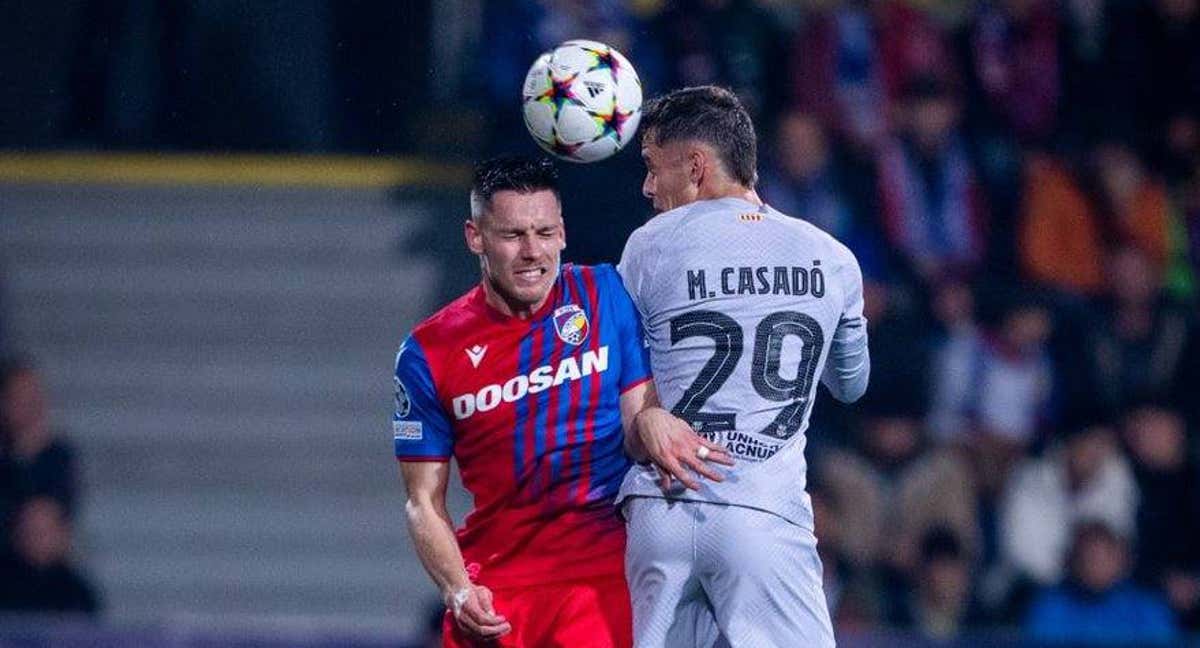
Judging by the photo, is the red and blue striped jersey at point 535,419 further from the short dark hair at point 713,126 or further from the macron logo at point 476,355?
the short dark hair at point 713,126

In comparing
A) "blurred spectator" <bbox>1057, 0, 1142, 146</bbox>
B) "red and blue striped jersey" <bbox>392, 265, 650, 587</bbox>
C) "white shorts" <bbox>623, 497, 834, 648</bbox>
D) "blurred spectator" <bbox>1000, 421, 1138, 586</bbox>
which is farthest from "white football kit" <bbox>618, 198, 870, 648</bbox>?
"blurred spectator" <bbox>1057, 0, 1142, 146</bbox>

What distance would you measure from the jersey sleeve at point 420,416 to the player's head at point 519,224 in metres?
0.30

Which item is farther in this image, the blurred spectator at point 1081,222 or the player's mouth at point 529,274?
the blurred spectator at point 1081,222

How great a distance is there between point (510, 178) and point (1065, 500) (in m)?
5.08

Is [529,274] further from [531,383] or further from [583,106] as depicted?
[583,106]

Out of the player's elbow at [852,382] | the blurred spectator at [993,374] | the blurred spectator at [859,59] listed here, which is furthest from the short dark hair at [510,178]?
the blurred spectator at [859,59]

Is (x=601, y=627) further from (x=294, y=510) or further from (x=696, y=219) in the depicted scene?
(x=294, y=510)

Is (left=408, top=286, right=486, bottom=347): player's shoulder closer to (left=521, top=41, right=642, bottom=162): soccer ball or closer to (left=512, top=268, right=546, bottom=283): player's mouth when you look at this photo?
(left=512, top=268, right=546, bottom=283): player's mouth

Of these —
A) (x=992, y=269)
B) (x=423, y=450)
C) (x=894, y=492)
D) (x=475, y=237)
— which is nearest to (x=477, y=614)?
(x=423, y=450)

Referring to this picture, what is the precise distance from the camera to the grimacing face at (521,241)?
16.8ft

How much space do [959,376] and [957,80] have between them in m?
1.63

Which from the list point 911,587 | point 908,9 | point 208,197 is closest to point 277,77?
point 208,197

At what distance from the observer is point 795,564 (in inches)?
197

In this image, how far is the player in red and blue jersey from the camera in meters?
5.18
